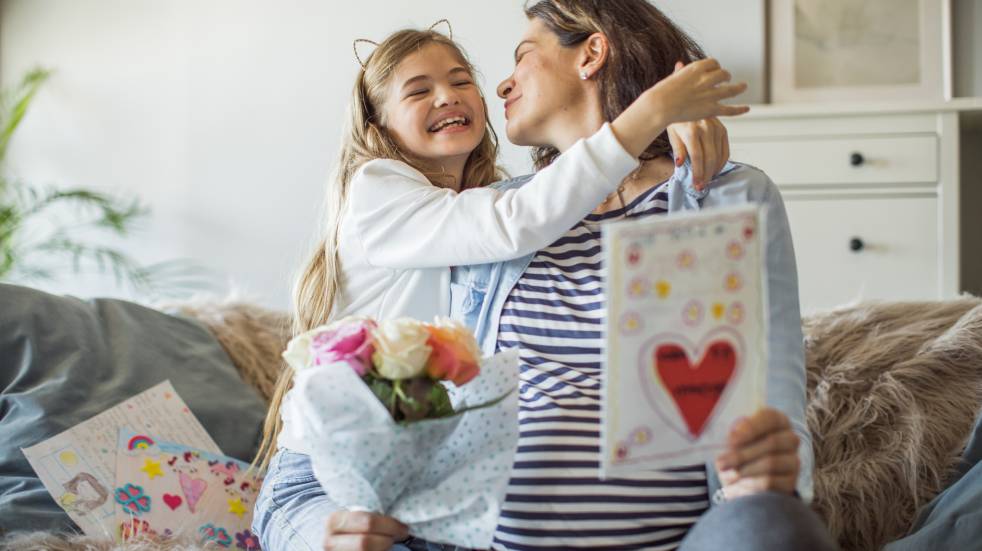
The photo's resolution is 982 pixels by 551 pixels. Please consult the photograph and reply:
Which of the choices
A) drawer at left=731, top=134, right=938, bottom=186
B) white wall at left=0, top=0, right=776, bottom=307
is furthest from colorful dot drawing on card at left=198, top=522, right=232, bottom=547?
white wall at left=0, top=0, right=776, bottom=307

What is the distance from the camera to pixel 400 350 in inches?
39.6

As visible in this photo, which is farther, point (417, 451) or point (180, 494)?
point (180, 494)

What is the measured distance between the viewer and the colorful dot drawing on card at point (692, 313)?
933 millimetres

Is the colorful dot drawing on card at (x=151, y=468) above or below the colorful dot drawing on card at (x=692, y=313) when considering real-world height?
below

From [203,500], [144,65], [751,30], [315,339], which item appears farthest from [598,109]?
[144,65]

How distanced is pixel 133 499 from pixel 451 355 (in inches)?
35.0

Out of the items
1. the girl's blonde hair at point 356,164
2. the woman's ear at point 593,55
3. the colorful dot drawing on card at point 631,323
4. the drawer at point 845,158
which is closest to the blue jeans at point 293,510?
the girl's blonde hair at point 356,164

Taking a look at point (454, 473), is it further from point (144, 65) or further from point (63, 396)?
point (144, 65)

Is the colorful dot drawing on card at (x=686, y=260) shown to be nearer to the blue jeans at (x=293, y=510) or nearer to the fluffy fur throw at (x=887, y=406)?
the blue jeans at (x=293, y=510)

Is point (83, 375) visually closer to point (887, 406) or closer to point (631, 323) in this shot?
point (631, 323)

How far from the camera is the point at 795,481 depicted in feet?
3.37

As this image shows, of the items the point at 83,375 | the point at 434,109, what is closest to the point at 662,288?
the point at 434,109

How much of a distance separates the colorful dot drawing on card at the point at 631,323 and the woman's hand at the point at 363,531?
36 centimetres

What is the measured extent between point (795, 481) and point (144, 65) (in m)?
3.54
